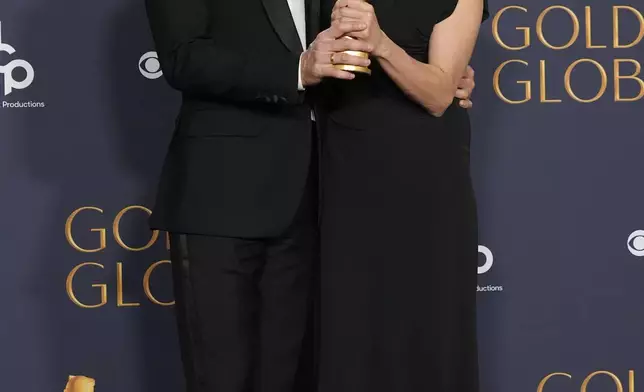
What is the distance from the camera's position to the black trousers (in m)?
1.34

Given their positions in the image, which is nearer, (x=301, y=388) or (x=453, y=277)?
(x=453, y=277)

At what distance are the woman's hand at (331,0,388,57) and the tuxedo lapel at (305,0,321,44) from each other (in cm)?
11

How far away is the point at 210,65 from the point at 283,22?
121mm

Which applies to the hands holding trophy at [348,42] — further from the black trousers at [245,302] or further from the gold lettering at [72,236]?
the gold lettering at [72,236]

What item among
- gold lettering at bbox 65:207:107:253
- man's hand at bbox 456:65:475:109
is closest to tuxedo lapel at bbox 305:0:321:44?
man's hand at bbox 456:65:475:109

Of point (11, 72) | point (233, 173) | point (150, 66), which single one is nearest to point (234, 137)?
point (233, 173)

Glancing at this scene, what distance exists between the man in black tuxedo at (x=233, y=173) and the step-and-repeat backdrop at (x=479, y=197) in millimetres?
671

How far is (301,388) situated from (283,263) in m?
0.21

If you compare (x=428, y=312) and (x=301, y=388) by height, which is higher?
(x=428, y=312)

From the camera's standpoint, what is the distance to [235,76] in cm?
126

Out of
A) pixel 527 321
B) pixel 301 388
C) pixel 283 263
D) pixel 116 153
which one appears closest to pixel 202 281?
pixel 283 263

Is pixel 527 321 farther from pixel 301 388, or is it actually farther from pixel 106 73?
pixel 106 73

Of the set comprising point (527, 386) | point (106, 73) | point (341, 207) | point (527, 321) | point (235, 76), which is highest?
point (106, 73)

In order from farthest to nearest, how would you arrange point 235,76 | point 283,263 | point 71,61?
point 71,61 → point 283,263 → point 235,76
